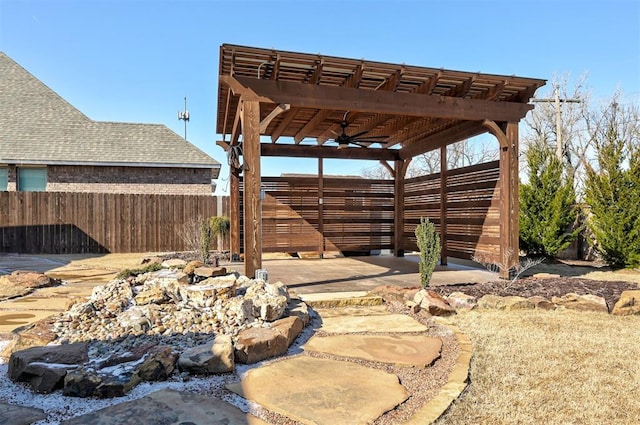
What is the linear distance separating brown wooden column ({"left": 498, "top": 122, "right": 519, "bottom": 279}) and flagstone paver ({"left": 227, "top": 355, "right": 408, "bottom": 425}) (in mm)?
4506

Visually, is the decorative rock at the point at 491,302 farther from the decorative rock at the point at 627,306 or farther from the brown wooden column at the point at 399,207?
the brown wooden column at the point at 399,207

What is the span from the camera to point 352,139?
9164mm

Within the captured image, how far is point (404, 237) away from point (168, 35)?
757 cm

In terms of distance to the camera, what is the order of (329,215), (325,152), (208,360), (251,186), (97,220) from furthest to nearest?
(97,220) < (329,215) < (325,152) < (251,186) < (208,360)

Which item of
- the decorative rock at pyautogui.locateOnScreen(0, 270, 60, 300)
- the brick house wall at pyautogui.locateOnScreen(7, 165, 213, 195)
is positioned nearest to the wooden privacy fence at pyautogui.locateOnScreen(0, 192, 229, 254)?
the brick house wall at pyautogui.locateOnScreen(7, 165, 213, 195)

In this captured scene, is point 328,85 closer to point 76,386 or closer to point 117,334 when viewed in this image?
point 117,334

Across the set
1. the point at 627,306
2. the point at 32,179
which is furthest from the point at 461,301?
the point at 32,179

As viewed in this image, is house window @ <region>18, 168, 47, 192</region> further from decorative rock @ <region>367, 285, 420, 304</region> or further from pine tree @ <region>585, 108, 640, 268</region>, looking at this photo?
pine tree @ <region>585, 108, 640, 268</region>

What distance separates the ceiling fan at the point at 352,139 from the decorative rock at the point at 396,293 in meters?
4.06

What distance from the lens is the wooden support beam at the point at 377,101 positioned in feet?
18.6

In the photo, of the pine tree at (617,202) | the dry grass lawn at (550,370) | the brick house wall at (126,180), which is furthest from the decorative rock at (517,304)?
the brick house wall at (126,180)

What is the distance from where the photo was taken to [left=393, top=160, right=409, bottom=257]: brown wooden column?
10391 mm

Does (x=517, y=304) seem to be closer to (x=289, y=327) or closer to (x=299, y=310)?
(x=299, y=310)

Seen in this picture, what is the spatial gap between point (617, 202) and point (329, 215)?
6.42 meters
